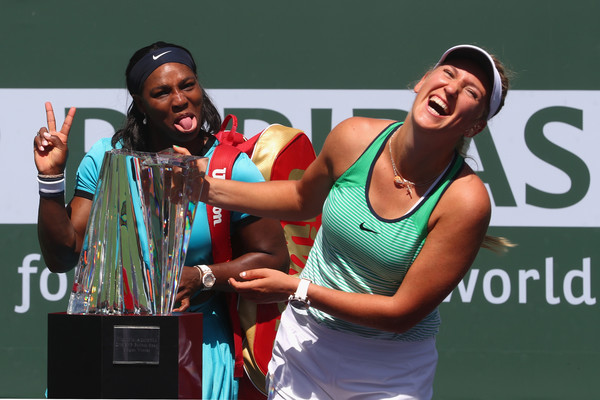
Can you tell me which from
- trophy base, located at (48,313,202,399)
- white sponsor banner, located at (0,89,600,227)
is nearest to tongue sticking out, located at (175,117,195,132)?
trophy base, located at (48,313,202,399)

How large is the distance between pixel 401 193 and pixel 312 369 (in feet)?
1.59

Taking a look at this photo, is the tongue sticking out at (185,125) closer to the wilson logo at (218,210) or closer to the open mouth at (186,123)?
the open mouth at (186,123)

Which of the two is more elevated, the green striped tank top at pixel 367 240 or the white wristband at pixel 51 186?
the white wristband at pixel 51 186

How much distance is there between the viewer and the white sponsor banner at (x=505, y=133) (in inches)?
161

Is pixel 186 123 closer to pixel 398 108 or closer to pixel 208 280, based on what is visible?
pixel 208 280

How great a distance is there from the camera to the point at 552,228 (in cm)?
409

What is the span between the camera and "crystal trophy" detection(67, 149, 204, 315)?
1.88m

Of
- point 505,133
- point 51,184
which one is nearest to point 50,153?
point 51,184

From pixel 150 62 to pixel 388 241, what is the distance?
0.99 metres

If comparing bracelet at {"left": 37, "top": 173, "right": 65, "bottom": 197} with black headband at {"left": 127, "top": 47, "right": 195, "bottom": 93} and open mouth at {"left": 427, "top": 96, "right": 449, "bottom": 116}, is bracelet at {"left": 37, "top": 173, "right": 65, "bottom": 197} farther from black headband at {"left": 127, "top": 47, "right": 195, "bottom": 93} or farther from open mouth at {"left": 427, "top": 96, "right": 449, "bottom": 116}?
open mouth at {"left": 427, "top": 96, "right": 449, "bottom": 116}

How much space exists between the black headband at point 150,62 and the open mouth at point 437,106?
0.88m

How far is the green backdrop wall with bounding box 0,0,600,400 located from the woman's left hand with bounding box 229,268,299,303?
2163 mm

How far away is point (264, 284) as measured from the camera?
1.98m


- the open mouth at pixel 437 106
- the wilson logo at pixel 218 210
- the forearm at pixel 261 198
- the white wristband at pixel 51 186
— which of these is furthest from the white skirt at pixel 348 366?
the white wristband at pixel 51 186
